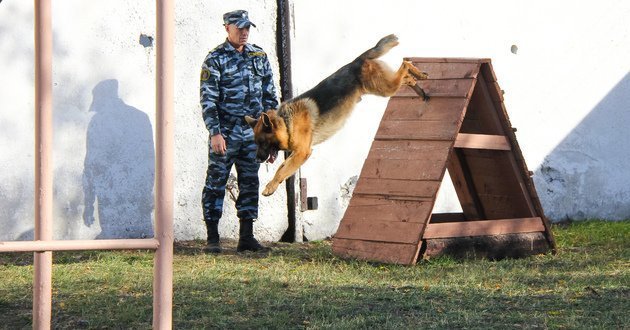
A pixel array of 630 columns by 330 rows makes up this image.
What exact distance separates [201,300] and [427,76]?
9.66ft

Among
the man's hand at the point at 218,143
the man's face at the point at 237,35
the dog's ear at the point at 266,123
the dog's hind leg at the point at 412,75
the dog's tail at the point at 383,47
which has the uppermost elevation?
the man's face at the point at 237,35

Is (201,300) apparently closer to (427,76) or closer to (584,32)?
(427,76)

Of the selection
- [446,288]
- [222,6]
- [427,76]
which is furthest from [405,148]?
[222,6]

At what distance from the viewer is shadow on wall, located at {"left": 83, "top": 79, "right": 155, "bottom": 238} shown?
864cm

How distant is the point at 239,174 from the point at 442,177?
1931mm

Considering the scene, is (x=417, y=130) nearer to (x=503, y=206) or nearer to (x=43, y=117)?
(x=503, y=206)

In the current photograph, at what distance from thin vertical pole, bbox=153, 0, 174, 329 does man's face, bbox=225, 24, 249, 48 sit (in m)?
4.67

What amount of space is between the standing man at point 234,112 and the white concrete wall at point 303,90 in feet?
2.14

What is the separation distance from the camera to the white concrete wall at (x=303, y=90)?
27.8 ft

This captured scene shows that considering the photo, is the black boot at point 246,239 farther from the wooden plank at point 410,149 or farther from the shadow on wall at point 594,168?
the shadow on wall at point 594,168

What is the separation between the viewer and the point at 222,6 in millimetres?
9281

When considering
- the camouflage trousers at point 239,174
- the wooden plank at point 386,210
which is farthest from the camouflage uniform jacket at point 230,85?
the wooden plank at point 386,210

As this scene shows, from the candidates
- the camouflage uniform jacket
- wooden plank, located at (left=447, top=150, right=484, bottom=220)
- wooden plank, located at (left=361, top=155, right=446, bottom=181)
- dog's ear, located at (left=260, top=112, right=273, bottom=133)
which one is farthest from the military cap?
wooden plank, located at (left=447, top=150, right=484, bottom=220)

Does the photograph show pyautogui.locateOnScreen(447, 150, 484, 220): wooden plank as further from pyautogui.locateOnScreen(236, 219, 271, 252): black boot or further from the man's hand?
the man's hand
